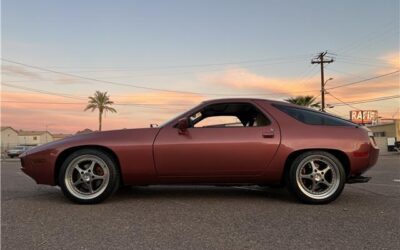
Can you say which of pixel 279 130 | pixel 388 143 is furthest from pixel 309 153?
pixel 388 143

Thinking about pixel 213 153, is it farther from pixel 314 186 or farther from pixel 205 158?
pixel 314 186

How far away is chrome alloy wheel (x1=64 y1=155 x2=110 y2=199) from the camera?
5.46m

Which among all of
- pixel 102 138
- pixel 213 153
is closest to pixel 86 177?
pixel 102 138

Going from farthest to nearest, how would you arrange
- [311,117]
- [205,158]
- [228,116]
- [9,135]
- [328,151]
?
[9,135]
[228,116]
[311,117]
[328,151]
[205,158]

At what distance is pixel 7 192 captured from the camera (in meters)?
6.62

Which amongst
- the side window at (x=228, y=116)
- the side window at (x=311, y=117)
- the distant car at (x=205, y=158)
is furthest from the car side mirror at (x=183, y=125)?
the side window at (x=311, y=117)

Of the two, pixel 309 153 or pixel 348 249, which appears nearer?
pixel 348 249

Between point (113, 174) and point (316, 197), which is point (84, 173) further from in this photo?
point (316, 197)

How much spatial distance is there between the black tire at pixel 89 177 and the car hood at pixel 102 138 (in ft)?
0.37

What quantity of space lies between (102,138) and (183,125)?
3.33ft

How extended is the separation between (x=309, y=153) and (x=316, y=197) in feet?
1.76

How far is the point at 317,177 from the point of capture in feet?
17.9

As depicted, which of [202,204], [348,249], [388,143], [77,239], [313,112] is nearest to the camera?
[348,249]

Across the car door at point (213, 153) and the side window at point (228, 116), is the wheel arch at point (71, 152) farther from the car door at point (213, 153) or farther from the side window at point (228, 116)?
the side window at point (228, 116)
